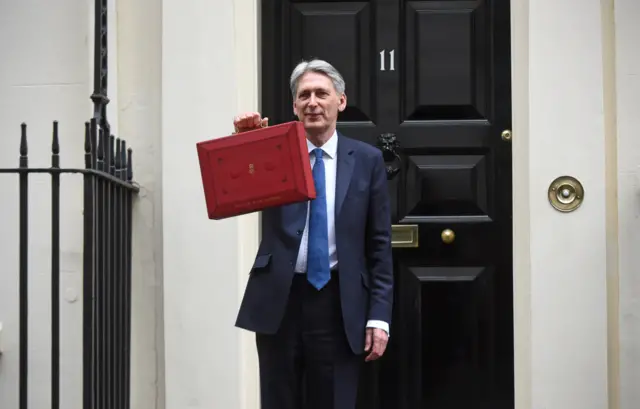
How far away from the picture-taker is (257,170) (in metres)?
4.30

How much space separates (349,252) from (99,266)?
123cm

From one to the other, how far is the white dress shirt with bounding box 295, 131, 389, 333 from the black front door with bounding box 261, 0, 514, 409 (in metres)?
1.47

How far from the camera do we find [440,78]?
599cm

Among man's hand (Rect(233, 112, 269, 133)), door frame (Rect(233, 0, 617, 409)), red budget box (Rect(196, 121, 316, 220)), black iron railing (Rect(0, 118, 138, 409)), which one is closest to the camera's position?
red budget box (Rect(196, 121, 316, 220))

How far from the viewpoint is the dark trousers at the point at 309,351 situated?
4.34 meters

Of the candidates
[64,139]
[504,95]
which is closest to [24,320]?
[64,139]

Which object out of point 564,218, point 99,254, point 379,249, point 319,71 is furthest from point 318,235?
point 564,218

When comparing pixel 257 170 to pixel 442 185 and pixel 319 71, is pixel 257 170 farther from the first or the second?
pixel 442 185

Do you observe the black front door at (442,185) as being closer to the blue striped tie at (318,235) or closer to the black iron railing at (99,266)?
the black iron railing at (99,266)

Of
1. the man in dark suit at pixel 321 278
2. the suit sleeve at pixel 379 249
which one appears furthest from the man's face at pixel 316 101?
the suit sleeve at pixel 379 249

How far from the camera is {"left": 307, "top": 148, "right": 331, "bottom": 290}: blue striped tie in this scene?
4359 millimetres

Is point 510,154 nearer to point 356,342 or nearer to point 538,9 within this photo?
point 538,9

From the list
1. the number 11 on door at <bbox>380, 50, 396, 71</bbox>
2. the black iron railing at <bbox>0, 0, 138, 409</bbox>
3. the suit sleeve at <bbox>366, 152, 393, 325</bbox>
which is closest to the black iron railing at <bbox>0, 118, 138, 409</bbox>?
the black iron railing at <bbox>0, 0, 138, 409</bbox>

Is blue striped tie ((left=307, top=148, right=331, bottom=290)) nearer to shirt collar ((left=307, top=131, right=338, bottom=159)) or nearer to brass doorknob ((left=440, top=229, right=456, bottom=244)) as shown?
shirt collar ((left=307, top=131, right=338, bottom=159))
